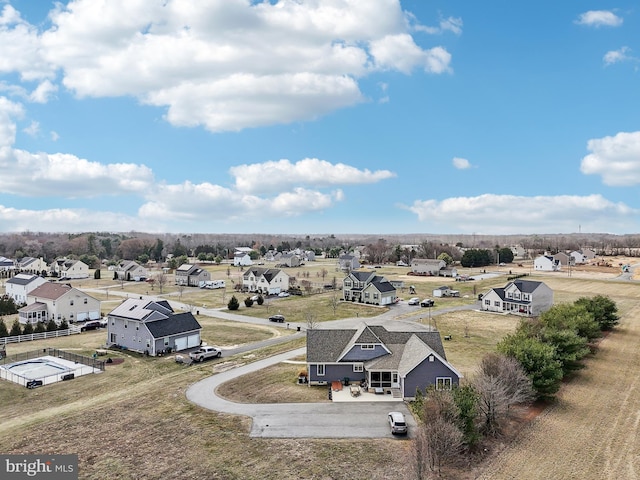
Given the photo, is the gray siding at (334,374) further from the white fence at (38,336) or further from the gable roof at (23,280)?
the gable roof at (23,280)

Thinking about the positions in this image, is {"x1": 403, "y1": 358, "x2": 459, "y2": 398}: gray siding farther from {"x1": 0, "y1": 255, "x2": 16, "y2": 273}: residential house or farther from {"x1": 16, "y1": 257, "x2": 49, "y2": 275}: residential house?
{"x1": 0, "y1": 255, "x2": 16, "y2": 273}: residential house

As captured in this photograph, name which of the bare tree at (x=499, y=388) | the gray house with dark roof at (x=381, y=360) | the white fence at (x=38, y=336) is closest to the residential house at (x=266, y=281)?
the white fence at (x=38, y=336)

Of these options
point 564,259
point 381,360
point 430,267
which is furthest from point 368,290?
point 564,259

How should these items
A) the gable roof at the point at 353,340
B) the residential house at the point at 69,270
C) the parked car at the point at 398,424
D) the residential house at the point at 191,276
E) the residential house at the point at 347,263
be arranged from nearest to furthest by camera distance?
1. the parked car at the point at 398,424
2. the gable roof at the point at 353,340
3. the residential house at the point at 191,276
4. the residential house at the point at 69,270
5. the residential house at the point at 347,263

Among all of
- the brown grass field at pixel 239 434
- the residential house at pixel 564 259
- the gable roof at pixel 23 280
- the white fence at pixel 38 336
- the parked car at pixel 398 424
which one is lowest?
the brown grass field at pixel 239 434

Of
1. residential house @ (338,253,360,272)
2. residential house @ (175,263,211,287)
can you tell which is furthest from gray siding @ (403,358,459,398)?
residential house @ (338,253,360,272)

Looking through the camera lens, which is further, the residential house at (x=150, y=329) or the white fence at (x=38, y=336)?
the white fence at (x=38, y=336)

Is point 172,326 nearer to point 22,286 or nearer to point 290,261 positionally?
point 22,286

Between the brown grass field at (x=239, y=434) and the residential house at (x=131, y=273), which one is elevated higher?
the residential house at (x=131, y=273)
